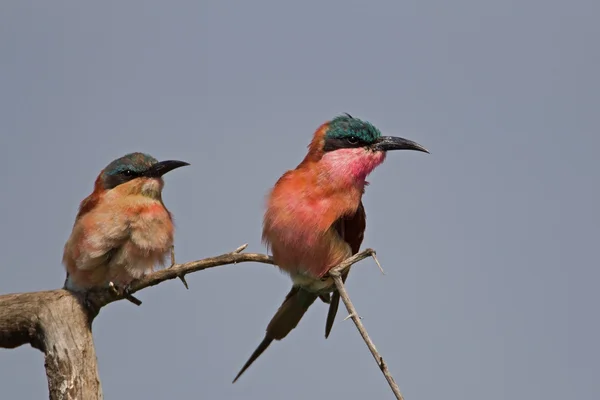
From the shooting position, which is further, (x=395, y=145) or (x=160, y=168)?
(x=160, y=168)

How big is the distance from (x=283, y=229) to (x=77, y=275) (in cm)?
110

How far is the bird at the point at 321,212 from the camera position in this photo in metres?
4.05

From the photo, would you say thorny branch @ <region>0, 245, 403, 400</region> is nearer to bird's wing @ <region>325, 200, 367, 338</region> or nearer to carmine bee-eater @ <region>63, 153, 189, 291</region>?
carmine bee-eater @ <region>63, 153, 189, 291</region>

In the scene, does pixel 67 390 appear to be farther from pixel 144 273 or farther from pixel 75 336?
pixel 144 273

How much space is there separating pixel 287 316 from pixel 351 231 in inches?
22.6

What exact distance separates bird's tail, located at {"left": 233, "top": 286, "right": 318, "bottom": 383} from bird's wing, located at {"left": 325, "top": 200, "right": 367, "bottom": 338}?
0.11 meters

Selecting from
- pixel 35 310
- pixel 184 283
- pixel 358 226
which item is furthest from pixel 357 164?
pixel 35 310

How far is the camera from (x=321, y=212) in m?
4.06

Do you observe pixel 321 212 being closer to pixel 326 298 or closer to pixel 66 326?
pixel 326 298

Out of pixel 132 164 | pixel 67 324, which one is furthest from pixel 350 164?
pixel 67 324

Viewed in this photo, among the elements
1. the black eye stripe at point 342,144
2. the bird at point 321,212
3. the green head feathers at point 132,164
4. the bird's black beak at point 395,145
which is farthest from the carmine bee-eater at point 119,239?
the bird's black beak at point 395,145

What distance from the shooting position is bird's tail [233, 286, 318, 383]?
442 cm

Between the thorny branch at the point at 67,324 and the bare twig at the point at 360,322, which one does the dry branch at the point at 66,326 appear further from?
the bare twig at the point at 360,322

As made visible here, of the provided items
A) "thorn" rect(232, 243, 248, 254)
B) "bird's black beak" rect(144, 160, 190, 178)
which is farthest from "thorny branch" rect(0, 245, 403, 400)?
"bird's black beak" rect(144, 160, 190, 178)
